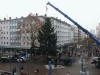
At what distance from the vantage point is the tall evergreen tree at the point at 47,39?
184ft

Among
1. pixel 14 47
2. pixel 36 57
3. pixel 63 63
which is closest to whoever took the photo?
pixel 63 63

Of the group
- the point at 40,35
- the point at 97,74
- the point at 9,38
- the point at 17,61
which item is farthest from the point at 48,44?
the point at 9,38

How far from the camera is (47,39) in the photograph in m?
56.9

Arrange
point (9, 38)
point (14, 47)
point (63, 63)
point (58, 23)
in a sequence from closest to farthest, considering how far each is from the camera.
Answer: point (63, 63) < point (14, 47) < point (9, 38) < point (58, 23)

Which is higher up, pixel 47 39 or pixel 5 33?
pixel 5 33

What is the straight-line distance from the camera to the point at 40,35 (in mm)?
57844

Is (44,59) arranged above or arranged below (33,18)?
below

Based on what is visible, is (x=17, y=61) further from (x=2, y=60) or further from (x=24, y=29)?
(x=24, y=29)

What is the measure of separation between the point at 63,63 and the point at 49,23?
1239cm

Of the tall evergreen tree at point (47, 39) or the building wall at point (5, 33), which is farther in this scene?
the building wall at point (5, 33)

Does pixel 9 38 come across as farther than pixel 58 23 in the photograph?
No

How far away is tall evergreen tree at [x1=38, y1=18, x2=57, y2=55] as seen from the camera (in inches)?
2206

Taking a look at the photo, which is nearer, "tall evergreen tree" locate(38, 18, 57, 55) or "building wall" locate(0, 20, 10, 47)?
"tall evergreen tree" locate(38, 18, 57, 55)

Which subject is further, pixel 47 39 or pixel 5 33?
pixel 5 33
